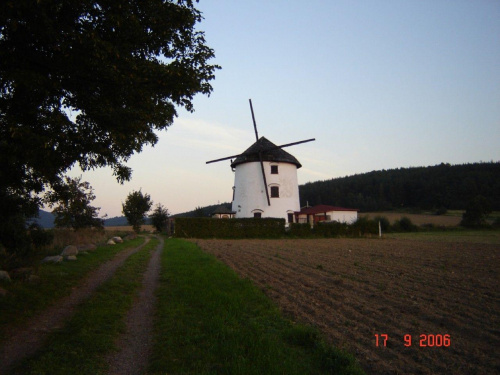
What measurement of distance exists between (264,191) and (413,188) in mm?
65025

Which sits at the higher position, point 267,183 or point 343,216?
point 267,183

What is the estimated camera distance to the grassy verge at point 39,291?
6.41 m

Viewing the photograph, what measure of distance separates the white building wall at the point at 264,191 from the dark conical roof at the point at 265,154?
498 mm

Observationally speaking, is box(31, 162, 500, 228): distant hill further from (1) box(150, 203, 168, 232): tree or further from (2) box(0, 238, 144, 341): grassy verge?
(2) box(0, 238, 144, 341): grassy verge

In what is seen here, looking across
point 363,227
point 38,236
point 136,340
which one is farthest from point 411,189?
point 136,340

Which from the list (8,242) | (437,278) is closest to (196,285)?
(437,278)

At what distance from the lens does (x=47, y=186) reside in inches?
375

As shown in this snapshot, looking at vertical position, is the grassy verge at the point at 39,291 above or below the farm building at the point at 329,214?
below

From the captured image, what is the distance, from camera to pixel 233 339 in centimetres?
490

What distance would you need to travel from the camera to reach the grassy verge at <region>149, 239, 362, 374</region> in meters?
4.07

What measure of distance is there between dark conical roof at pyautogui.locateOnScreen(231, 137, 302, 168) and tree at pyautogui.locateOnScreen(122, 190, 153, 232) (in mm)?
12182

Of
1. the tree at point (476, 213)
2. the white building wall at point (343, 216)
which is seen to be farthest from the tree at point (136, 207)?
the tree at point (476, 213)

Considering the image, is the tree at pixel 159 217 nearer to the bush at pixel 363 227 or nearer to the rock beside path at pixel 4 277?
the bush at pixel 363 227

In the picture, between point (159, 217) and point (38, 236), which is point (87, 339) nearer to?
point (38, 236)
